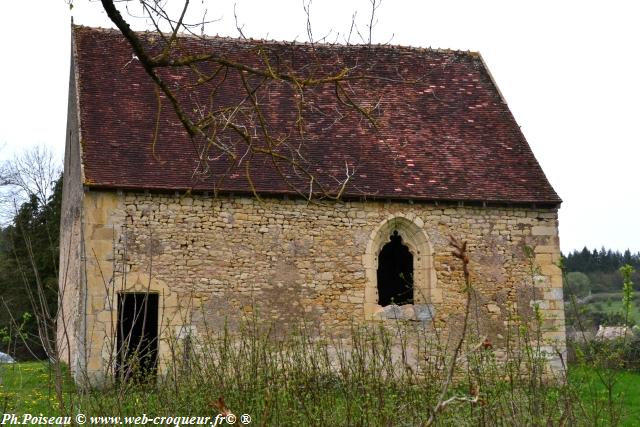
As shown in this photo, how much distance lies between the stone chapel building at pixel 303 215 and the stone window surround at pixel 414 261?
3 cm

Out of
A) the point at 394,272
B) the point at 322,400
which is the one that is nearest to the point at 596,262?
the point at 394,272

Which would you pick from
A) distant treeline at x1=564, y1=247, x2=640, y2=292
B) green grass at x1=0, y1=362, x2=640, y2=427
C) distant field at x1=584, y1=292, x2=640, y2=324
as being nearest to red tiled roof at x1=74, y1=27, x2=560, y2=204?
distant field at x1=584, y1=292, x2=640, y2=324

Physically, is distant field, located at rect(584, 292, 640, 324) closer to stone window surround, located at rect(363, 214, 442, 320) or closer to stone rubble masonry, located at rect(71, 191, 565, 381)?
stone rubble masonry, located at rect(71, 191, 565, 381)

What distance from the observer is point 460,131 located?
16.5 metres

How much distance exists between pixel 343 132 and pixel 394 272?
10.5 ft

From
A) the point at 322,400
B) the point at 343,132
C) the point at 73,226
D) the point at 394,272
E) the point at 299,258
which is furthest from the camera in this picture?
the point at 394,272

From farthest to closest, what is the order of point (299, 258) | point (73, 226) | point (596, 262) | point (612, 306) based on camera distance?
point (596, 262) → point (73, 226) → point (299, 258) → point (612, 306)

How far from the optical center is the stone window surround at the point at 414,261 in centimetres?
1462

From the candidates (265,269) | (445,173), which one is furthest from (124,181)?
(445,173)

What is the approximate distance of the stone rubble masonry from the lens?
45.3 feet

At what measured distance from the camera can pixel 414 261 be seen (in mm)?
15102

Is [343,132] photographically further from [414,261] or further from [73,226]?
[73,226]

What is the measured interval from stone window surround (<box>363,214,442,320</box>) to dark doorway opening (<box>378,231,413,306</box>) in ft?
1.98

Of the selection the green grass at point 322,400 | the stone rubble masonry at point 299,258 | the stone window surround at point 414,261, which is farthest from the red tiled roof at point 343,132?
the green grass at point 322,400
